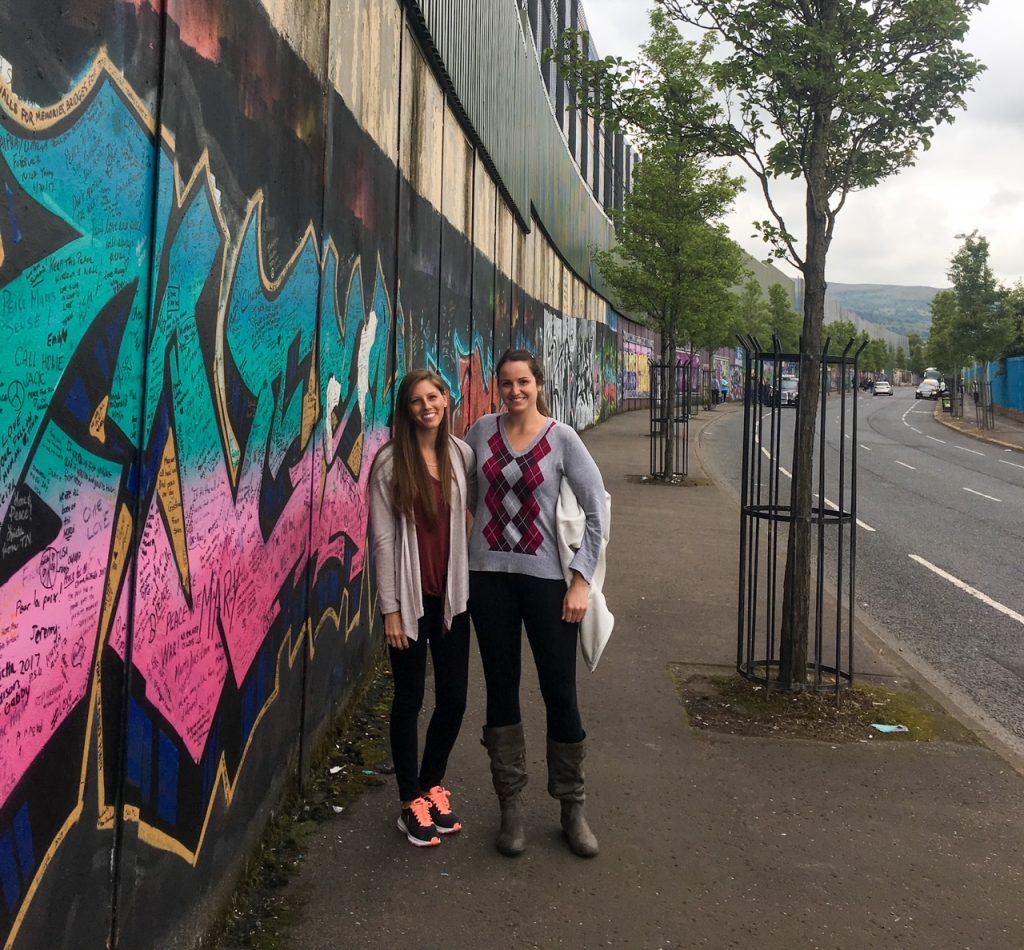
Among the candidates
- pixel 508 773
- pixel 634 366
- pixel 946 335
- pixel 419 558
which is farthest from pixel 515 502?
pixel 946 335

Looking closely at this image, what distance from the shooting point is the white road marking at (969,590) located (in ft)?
23.9

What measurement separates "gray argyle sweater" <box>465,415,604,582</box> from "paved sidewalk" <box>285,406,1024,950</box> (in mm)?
1045

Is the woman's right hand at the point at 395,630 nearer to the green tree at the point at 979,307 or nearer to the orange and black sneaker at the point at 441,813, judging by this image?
the orange and black sneaker at the point at 441,813

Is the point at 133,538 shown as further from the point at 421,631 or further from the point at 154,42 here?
the point at 421,631

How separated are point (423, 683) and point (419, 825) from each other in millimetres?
512

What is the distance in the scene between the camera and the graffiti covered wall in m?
1.65

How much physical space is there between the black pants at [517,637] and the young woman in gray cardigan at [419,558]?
8 centimetres

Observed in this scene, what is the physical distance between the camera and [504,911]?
2.90 meters

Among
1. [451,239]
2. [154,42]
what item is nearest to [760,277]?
[451,239]

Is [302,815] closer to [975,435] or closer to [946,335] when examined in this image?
[975,435]

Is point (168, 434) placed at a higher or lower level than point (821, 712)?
higher

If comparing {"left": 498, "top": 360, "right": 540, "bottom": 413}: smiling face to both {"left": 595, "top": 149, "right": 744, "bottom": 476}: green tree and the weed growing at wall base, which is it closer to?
the weed growing at wall base

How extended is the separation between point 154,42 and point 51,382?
896 mm

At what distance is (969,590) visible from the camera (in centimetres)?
810
